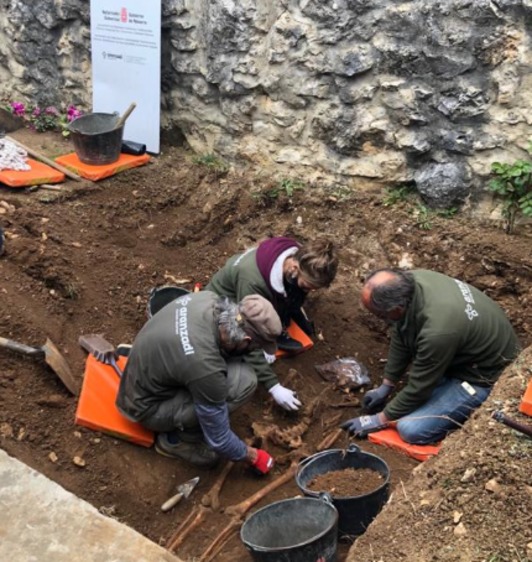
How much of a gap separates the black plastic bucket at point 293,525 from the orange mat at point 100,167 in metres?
4.39

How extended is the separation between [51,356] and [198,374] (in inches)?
47.4

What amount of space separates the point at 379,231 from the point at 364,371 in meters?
1.30

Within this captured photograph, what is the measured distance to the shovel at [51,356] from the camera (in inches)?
172

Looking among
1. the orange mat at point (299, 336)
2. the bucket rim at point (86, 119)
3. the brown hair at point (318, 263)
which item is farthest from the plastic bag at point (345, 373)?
the bucket rim at point (86, 119)

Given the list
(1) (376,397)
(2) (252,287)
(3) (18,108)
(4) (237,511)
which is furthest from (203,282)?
(3) (18,108)

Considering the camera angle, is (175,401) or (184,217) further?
(184,217)

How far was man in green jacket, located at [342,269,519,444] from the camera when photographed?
4105 mm

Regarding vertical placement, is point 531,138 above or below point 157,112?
above

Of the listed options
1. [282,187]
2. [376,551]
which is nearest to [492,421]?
[376,551]

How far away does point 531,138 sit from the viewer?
5285mm

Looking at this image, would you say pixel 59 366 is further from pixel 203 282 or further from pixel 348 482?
pixel 348 482

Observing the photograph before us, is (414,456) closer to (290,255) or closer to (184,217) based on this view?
(290,255)

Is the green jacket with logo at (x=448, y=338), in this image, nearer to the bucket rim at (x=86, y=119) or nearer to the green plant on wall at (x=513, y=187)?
the green plant on wall at (x=513, y=187)

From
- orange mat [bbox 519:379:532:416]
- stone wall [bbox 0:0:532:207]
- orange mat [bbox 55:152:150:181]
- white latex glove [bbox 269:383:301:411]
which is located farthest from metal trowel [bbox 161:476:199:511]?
orange mat [bbox 55:152:150:181]
